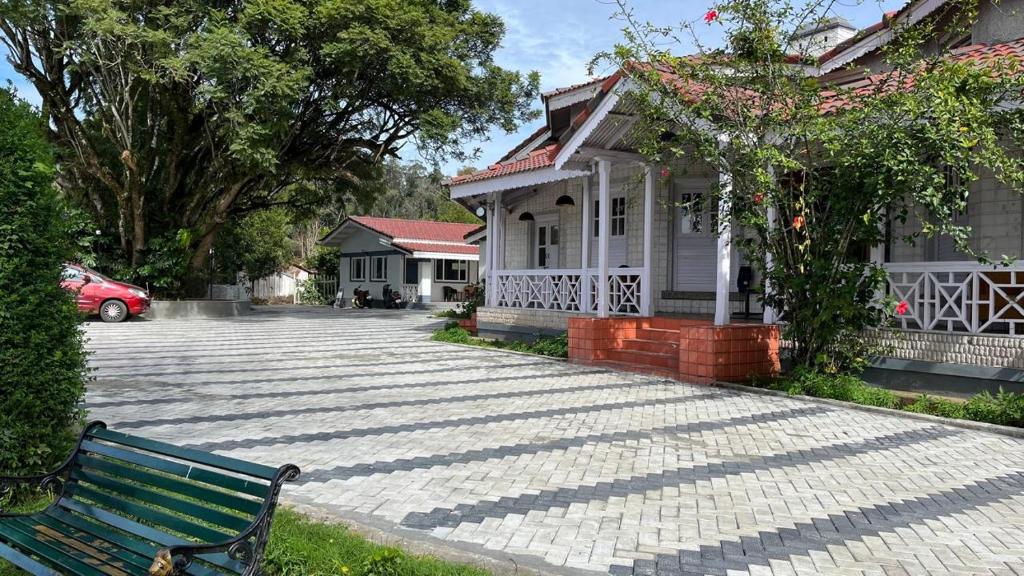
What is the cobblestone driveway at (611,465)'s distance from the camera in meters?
4.16

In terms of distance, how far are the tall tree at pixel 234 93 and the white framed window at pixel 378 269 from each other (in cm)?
1198

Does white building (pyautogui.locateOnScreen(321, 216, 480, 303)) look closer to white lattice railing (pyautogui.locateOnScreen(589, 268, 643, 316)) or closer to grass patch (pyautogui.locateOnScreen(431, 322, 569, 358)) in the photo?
grass patch (pyautogui.locateOnScreen(431, 322, 569, 358))

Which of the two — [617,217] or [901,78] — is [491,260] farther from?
[901,78]

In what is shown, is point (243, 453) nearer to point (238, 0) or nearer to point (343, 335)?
point (343, 335)

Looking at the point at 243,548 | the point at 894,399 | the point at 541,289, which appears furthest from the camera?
the point at 541,289

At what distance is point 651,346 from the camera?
11.9 meters

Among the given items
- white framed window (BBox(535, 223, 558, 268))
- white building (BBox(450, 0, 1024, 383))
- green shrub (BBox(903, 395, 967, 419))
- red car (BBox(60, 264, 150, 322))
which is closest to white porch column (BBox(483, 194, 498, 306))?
white building (BBox(450, 0, 1024, 383))

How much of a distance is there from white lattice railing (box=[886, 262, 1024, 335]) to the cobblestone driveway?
65.9 inches

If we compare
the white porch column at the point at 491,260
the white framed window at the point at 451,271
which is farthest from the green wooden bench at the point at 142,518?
the white framed window at the point at 451,271

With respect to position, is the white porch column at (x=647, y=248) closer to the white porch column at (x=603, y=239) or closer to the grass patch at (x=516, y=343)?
the white porch column at (x=603, y=239)

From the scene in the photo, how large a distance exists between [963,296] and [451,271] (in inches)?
1207

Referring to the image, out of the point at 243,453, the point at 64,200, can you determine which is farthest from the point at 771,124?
the point at 64,200

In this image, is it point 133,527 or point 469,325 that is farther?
point 469,325

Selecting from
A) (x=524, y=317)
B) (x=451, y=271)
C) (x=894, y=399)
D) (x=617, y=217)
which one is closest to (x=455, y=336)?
(x=524, y=317)
